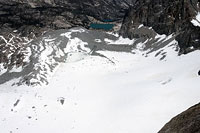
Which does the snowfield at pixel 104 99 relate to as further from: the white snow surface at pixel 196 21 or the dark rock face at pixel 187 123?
the dark rock face at pixel 187 123

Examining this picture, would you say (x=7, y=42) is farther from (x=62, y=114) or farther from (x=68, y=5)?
(x=68, y=5)

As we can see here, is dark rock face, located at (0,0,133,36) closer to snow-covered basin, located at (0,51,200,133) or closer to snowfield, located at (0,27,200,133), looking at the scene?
snowfield, located at (0,27,200,133)

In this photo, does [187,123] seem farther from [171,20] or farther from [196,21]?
[171,20]

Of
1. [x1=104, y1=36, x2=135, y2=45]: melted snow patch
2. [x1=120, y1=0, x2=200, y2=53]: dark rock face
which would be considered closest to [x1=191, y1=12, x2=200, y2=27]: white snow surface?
[x1=120, y1=0, x2=200, y2=53]: dark rock face

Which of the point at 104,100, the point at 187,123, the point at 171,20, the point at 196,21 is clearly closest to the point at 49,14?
the point at 171,20

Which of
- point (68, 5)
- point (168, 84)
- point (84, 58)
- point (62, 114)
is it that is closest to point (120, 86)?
point (168, 84)

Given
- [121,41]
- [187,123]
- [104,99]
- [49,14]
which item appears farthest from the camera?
[49,14]
